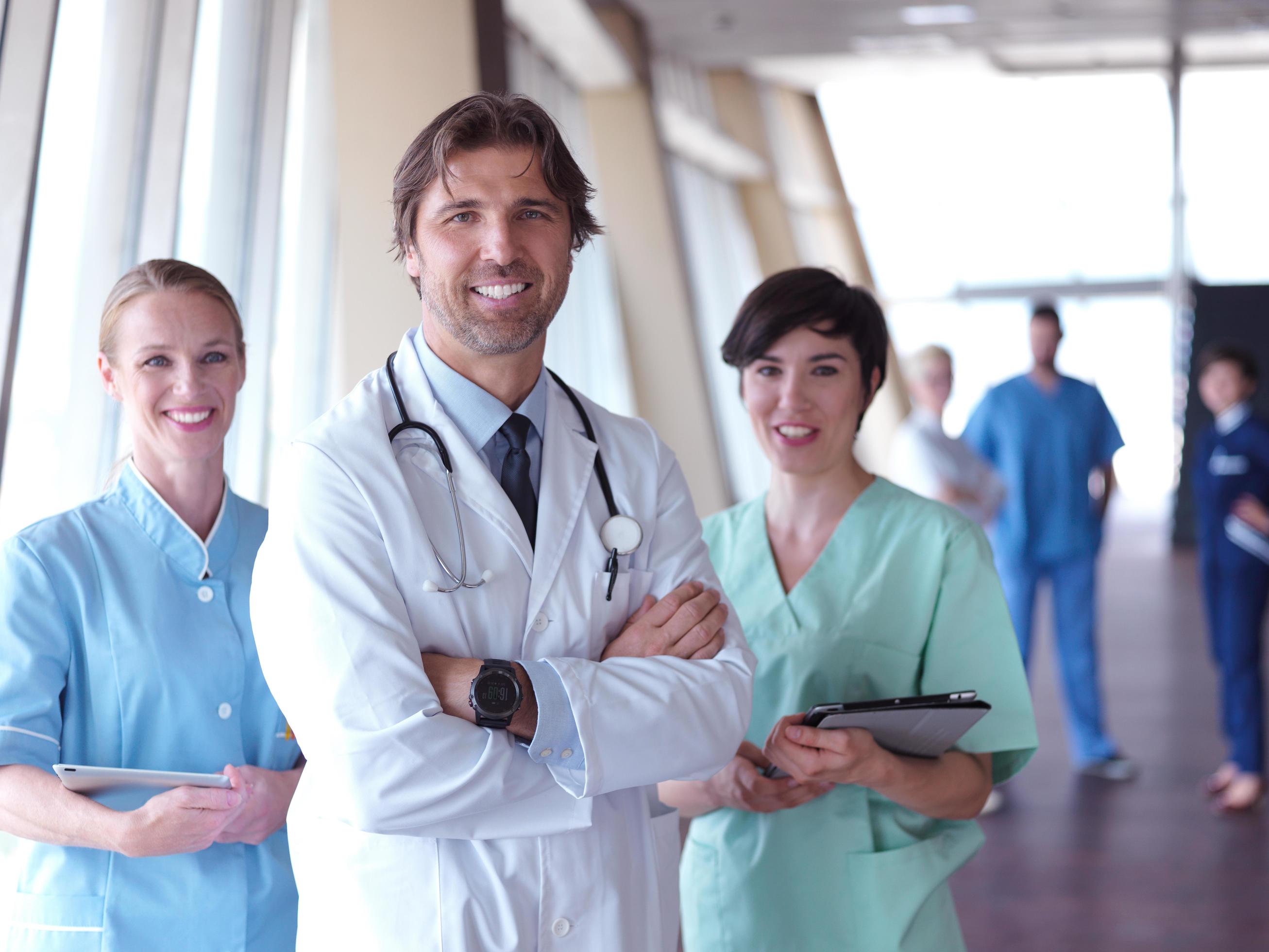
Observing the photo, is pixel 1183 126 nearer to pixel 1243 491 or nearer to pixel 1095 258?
→ pixel 1095 258

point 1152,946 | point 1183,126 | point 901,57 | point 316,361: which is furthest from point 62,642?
point 1183,126

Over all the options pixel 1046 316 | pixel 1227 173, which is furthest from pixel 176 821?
pixel 1227 173

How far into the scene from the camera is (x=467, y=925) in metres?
1.15

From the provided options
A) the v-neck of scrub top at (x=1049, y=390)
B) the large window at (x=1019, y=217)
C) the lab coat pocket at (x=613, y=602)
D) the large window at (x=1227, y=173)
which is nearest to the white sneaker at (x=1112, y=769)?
the v-neck of scrub top at (x=1049, y=390)

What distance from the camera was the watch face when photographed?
1.15 meters

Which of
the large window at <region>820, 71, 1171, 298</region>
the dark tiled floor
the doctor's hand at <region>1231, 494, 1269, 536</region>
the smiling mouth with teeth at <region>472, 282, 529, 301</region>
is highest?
the large window at <region>820, 71, 1171, 298</region>

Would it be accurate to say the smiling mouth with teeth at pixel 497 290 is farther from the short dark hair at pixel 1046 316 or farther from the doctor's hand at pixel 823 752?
the short dark hair at pixel 1046 316

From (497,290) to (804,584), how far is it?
718 millimetres

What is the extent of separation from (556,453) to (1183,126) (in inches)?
463

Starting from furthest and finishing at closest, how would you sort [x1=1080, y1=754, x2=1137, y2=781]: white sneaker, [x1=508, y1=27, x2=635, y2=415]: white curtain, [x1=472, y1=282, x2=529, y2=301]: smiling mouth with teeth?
[x1=508, y1=27, x2=635, y2=415]: white curtain → [x1=1080, y1=754, x2=1137, y2=781]: white sneaker → [x1=472, y1=282, x2=529, y2=301]: smiling mouth with teeth

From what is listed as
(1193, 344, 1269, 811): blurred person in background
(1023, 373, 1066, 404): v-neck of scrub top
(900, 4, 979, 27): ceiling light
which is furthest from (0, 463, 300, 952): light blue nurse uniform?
(900, 4, 979, 27): ceiling light

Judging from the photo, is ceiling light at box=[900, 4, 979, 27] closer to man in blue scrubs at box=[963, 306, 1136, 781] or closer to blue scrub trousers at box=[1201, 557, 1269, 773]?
man in blue scrubs at box=[963, 306, 1136, 781]

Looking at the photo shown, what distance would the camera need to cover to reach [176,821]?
134 centimetres

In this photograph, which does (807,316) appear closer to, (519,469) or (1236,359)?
(519,469)
